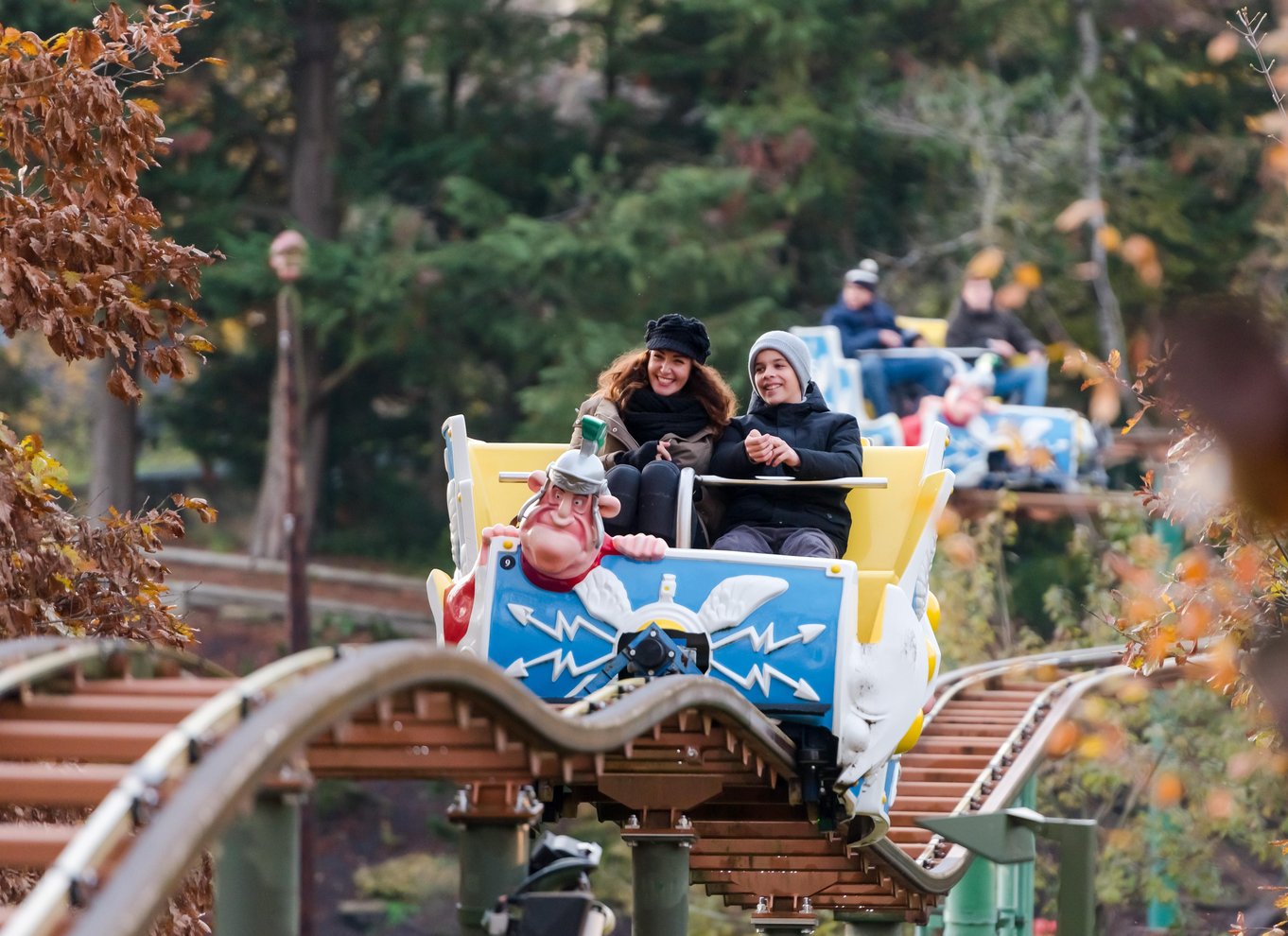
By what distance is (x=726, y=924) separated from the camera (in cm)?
1656

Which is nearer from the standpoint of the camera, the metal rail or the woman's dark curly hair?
the metal rail

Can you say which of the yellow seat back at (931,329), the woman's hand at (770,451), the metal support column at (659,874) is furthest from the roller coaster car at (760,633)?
the yellow seat back at (931,329)

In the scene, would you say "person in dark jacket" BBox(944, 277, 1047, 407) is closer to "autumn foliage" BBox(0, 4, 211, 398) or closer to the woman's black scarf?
the woman's black scarf

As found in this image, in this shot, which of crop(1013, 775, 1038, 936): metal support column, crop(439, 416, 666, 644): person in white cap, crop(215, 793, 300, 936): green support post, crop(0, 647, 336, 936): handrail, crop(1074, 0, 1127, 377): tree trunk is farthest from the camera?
crop(1074, 0, 1127, 377): tree trunk

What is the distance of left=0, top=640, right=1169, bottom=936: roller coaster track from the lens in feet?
9.08

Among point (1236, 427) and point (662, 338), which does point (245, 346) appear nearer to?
point (662, 338)

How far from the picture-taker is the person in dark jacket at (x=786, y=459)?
6059mm

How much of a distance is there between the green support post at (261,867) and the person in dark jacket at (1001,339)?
511 inches

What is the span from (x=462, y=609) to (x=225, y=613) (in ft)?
59.6

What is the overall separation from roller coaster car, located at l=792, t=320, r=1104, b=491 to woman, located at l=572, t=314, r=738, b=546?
9.07m

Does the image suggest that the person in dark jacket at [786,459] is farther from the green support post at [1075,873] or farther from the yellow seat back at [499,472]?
the green support post at [1075,873]

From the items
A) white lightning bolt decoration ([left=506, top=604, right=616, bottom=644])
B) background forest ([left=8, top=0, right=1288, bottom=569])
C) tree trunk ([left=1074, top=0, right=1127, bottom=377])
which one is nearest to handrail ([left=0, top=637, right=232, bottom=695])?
white lightning bolt decoration ([left=506, top=604, right=616, bottom=644])

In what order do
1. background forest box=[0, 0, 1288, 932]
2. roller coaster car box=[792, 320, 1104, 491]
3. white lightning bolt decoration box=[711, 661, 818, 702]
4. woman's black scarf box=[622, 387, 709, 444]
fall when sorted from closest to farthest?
1. white lightning bolt decoration box=[711, 661, 818, 702]
2. woman's black scarf box=[622, 387, 709, 444]
3. roller coaster car box=[792, 320, 1104, 491]
4. background forest box=[0, 0, 1288, 932]

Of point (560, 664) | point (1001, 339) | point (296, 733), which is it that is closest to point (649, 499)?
point (560, 664)
